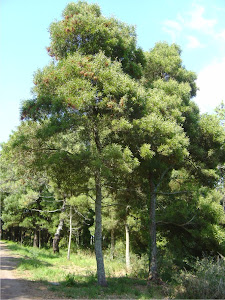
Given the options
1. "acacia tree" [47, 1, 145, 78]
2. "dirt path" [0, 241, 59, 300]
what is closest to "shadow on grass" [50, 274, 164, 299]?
"dirt path" [0, 241, 59, 300]

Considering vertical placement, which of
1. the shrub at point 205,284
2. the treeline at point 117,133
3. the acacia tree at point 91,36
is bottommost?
the shrub at point 205,284

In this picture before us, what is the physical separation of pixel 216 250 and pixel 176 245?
7.40ft

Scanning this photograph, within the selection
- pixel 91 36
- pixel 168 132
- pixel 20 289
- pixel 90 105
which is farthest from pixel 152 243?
pixel 91 36

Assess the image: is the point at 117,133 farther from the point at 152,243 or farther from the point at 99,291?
the point at 99,291

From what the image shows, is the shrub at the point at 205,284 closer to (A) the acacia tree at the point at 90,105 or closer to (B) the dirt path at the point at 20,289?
(A) the acacia tree at the point at 90,105

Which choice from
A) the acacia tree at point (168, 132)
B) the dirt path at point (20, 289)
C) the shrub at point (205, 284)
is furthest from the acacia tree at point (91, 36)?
the dirt path at point (20, 289)

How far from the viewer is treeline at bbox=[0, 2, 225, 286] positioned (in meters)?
9.80

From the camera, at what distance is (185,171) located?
1519 cm

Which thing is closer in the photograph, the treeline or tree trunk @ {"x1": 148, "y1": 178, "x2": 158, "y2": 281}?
the treeline

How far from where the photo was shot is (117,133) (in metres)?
11.3

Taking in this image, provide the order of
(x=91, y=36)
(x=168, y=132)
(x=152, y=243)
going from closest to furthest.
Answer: (x=168, y=132)
(x=91, y=36)
(x=152, y=243)

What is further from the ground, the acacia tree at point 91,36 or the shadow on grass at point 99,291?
the acacia tree at point 91,36

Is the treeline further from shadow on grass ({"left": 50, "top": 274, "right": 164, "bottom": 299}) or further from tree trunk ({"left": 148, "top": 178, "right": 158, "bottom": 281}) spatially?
shadow on grass ({"left": 50, "top": 274, "right": 164, "bottom": 299})

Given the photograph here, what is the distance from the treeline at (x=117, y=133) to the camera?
9805 millimetres
